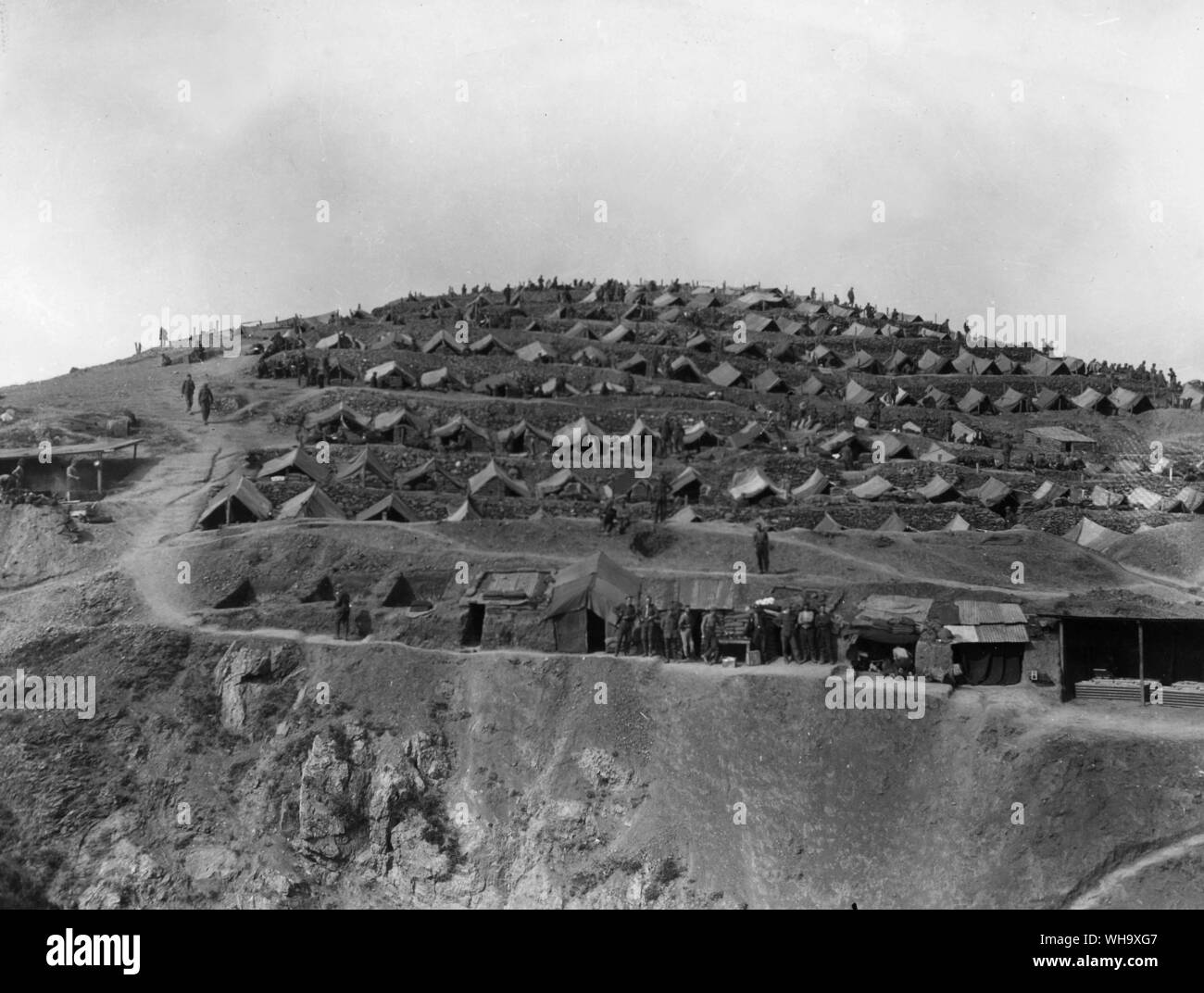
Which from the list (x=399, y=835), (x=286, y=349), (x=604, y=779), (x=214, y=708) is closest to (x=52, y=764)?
(x=214, y=708)

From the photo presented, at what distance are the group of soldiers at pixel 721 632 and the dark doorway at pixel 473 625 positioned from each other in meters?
4.23

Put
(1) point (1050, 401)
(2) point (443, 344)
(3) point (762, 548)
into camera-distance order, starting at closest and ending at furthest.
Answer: (3) point (762, 548) < (1) point (1050, 401) < (2) point (443, 344)

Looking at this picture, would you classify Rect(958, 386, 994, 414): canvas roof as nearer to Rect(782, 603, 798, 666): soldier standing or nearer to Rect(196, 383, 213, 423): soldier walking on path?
Rect(196, 383, 213, 423): soldier walking on path

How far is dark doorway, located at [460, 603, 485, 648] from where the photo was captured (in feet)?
120

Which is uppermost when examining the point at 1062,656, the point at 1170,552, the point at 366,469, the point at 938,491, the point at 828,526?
the point at 366,469

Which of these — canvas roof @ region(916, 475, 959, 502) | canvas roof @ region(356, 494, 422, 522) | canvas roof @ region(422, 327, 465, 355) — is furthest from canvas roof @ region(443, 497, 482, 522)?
canvas roof @ region(422, 327, 465, 355)

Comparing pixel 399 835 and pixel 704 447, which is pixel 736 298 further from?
pixel 399 835

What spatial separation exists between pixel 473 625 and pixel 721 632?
24.3 ft

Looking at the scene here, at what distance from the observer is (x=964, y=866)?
2631cm

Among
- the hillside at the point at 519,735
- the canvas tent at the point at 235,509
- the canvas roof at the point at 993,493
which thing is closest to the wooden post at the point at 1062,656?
the hillside at the point at 519,735

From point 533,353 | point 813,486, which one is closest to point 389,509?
point 813,486

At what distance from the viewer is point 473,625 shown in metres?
37.1

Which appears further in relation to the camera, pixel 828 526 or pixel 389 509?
pixel 389 509

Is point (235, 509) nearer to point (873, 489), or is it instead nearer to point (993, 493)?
point (873, 489)
